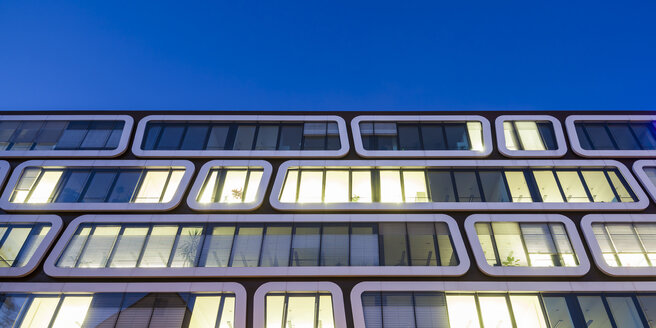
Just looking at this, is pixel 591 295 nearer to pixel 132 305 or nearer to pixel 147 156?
pixel 132 305

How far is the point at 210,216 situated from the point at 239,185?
2216mm

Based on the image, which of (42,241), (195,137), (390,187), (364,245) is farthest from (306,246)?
(42,241)

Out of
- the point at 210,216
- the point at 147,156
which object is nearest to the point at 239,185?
the point at 210,216

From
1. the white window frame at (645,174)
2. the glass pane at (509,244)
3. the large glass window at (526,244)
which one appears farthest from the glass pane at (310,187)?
the white window frame at (645,174)

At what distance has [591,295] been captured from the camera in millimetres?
16141

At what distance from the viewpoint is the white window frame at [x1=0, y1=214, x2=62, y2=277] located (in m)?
16.9

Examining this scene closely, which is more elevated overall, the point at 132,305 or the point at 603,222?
the point at 603,222

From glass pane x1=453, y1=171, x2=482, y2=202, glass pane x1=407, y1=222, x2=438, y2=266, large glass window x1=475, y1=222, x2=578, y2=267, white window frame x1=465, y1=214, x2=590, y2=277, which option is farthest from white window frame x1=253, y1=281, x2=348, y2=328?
glass pane x1=453, y1=171, x2=482, y2=202

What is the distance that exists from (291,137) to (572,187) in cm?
Result: 1456

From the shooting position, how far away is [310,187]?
20.0 meters

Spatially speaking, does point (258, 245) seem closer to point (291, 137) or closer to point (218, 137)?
point (291, 137)

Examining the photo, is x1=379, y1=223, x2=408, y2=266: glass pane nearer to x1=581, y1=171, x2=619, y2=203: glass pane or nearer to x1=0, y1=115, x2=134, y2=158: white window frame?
x1=581, y1=171, x2=619, y2=203: glass pane

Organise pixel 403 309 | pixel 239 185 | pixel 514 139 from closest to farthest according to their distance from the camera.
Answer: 1. pixel 403 309
2. pixel 239 185
3. pixel 514 139

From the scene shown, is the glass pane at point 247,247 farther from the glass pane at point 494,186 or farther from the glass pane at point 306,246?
the glass pane at point 494,186
